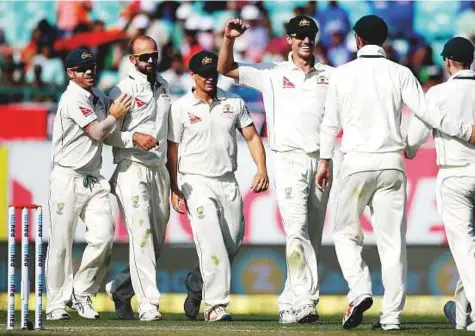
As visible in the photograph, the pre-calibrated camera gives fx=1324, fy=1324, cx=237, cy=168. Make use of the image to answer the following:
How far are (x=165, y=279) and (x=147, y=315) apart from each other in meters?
3.53

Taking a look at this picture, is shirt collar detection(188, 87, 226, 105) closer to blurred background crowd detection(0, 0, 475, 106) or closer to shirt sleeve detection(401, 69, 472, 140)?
shirt sleeve detection(401, 69, 472, 140)

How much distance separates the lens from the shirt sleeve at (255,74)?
9.92m

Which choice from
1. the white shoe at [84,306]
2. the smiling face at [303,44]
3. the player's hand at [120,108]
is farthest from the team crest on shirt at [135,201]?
the smiling face at [303,44]

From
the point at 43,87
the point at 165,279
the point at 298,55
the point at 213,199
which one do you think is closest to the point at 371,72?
→ the point at 298,55

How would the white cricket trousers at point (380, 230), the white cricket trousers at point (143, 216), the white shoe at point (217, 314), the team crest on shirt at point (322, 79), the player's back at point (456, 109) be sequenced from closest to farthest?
the white cricket trousers at point (380, 230) < the player's back at point (456, 109) < the team crest on shirt at point (322, 79) < the white shoe at point (217, 314) < the white cricket trousers at point (143, 216)

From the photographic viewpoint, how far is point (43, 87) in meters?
16.2

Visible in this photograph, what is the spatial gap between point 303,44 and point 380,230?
185cm

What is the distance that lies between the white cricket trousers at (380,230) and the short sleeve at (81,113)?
2.26 meters

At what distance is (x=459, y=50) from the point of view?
8766mm

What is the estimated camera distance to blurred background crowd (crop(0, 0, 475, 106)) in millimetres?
16688

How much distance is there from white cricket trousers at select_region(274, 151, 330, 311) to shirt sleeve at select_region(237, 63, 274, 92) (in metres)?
0.57

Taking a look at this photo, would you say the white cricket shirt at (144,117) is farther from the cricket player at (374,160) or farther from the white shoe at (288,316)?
the cricket player at (374,160)

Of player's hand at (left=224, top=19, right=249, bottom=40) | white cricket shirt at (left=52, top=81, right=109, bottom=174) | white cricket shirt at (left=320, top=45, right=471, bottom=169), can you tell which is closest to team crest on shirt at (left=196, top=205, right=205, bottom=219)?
white cricket shirt at (left=52, top=81, right=109, bottom=174)

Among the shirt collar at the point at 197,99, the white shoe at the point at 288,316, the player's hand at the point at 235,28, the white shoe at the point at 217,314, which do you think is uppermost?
the player's hand at the point at 235,28
